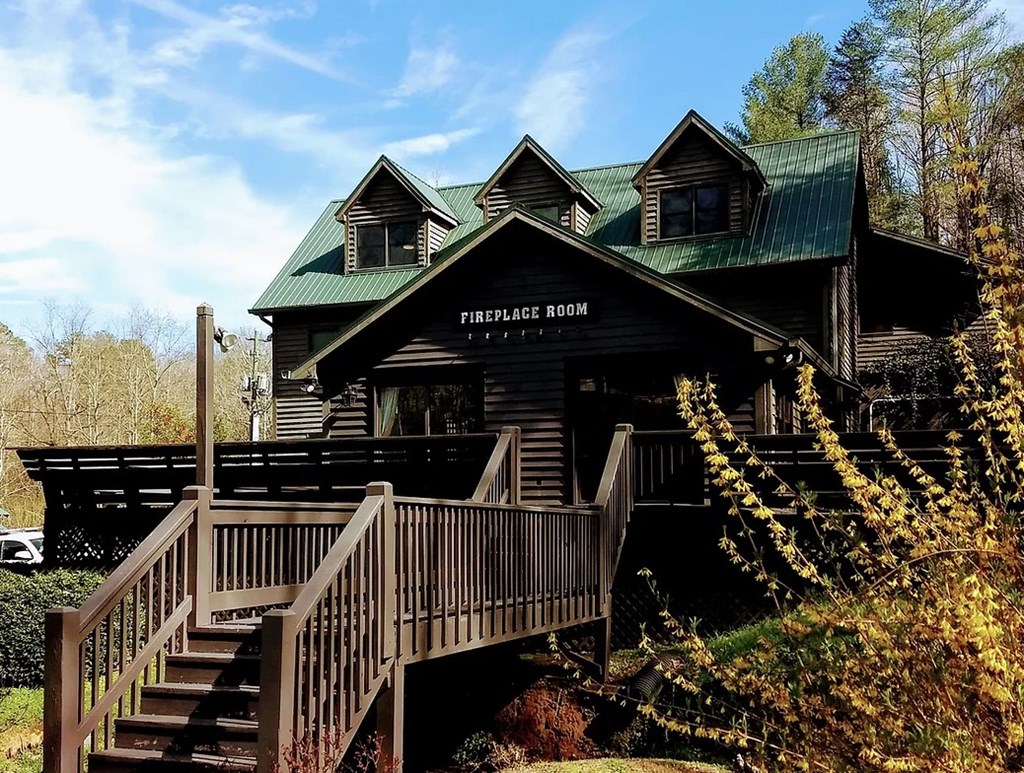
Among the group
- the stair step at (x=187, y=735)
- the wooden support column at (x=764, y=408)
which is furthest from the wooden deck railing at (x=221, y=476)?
the stair step at (x=187, y=735)

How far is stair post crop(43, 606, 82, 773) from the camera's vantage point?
6.77 meters

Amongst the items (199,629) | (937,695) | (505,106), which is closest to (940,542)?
(937,695)

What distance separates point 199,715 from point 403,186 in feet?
60.1

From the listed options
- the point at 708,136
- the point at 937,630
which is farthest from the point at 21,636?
the point at 708,136

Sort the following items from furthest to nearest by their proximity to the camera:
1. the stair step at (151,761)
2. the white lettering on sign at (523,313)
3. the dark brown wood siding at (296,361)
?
the dark brown wood siding at (296,361) < the white lettering on sign at (523,313) < the stair step at (151,761)

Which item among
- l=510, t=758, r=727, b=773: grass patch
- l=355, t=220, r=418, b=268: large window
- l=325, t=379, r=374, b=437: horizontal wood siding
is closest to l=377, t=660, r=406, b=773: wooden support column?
l=510, t=758, r=727, b=773: grass patch

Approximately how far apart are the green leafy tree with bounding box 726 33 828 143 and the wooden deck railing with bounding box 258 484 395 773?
36.6m

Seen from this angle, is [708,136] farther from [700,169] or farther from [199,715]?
[199,715]

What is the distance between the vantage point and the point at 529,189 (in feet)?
74.2

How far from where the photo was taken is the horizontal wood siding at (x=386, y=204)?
24469mm

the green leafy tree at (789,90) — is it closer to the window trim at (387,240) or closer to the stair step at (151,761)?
the window trim at (387,240)

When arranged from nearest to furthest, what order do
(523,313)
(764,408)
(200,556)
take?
(200,556) < (764,408) < (523,313)

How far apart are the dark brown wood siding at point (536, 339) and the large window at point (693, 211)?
18.7 ft

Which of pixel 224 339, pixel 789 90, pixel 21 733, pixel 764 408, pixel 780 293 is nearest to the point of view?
pixel 21 733
